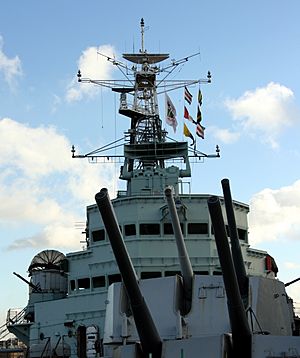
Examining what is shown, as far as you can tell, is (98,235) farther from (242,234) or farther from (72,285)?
(242,234)

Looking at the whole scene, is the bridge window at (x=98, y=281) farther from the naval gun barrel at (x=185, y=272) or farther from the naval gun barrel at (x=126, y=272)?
the naval gun barrel at (x=126, y=272)

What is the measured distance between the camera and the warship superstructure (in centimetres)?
861

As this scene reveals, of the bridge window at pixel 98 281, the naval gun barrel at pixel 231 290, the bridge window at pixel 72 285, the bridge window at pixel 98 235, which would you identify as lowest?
the naval gun barrel at pixel 231 290

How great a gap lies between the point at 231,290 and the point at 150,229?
12.3 m

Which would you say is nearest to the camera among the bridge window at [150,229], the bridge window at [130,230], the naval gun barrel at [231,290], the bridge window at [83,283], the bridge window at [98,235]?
the naval gun barrel at [231,290]

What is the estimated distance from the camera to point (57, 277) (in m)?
23.3

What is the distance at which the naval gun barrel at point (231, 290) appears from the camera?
26.5 feet

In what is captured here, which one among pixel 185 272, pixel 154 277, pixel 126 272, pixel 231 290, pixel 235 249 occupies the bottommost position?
pixel 231 290

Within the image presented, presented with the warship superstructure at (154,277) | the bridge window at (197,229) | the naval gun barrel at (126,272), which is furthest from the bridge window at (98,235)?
the naval gun barrel at (126,272)

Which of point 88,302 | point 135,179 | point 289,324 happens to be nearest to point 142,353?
point 289,324

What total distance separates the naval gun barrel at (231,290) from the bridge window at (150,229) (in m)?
11.9

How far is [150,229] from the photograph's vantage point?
20.5 m

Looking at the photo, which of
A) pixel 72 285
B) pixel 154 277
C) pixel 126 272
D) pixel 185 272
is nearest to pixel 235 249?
pixel 185 272

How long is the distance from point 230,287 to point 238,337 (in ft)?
2.43
